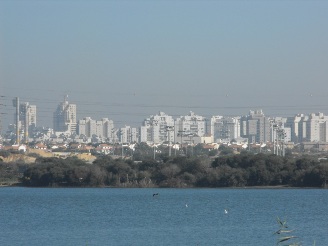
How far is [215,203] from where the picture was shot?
53062mm

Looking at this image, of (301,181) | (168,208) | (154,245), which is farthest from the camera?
(301,181)

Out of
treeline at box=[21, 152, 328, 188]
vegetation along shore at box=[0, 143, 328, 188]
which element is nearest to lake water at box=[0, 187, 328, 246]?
vegetation along shore at box=[0, 143, 328, 188]

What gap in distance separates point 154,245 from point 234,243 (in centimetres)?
277

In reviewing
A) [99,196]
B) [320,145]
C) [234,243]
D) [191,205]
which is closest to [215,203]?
[191,205]

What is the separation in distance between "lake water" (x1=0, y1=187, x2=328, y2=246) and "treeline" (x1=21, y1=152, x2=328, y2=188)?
249cm

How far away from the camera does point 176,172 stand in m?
73.6

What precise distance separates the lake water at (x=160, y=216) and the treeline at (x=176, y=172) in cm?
249

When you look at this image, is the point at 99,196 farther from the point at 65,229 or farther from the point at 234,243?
the point at 234,243

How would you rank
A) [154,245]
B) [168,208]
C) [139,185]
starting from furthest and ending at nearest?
Result: [139,185] → [168,208] → [154,245]

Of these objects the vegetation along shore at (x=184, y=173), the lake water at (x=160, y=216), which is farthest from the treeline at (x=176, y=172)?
the lake water at (x=160, y=216)

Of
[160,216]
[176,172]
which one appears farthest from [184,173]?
[160,216]

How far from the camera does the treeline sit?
69750 mm

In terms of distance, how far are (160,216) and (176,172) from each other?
28.7m

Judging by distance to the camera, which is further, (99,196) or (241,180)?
(241,180)
